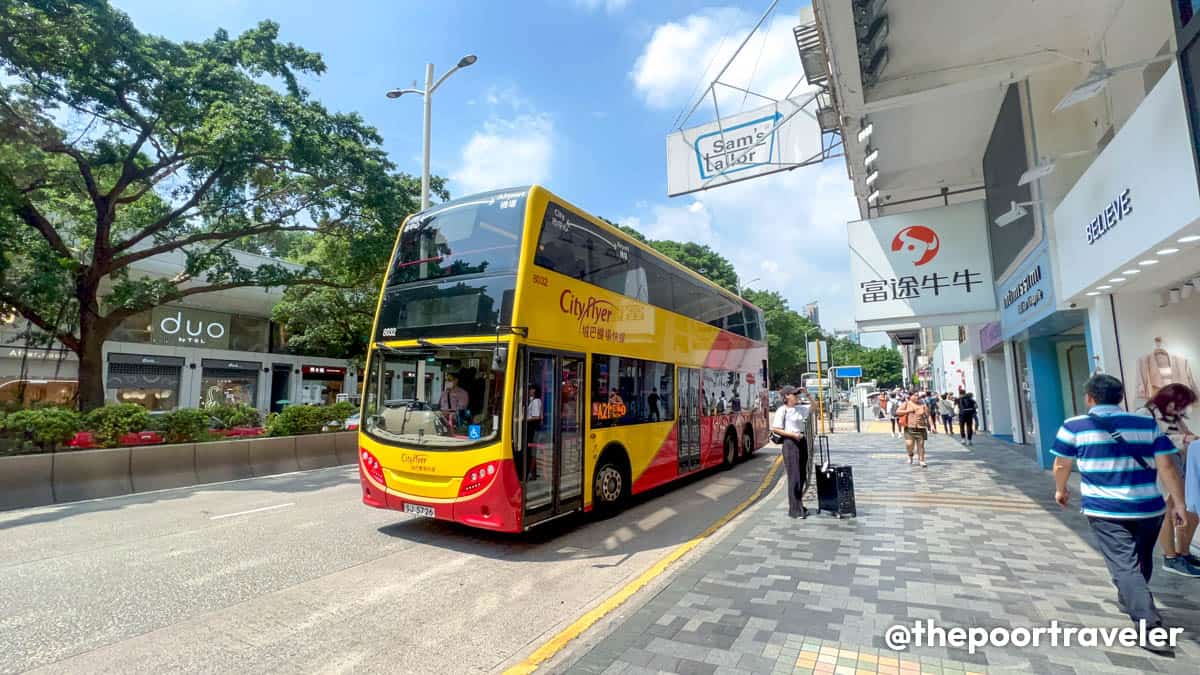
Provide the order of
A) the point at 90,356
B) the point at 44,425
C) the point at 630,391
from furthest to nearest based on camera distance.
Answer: the point at 90,356, the point at 44,425, the point at 630,391

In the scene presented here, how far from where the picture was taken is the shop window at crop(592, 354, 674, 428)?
723 centimetres

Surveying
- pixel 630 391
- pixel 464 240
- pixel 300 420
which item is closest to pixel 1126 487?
pixel 630 391

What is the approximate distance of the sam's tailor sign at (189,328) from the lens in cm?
2409

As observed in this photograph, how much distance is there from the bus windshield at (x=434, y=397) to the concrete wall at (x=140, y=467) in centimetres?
642

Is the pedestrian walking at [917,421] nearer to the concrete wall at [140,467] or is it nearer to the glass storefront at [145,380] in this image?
the concrete wall at [140,467]

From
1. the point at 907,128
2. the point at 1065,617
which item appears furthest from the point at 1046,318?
the point at 1065,617

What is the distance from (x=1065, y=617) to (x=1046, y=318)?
6.22 meters

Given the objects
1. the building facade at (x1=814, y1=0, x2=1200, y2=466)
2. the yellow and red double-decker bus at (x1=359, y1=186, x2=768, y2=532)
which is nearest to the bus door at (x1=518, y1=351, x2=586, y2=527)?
the yellow and red double-decker bus at (x1=359, y1=186, x2=768, y2=532)

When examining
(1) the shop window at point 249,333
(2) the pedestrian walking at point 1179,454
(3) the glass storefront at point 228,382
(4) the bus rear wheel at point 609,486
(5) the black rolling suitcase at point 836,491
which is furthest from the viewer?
(1) the shop window at point 249,333

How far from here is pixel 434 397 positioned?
6.24 meters

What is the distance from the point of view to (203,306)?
25922mm

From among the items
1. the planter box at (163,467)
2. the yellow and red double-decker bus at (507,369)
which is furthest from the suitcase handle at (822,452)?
the planter box at (163,467)

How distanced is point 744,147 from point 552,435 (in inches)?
280

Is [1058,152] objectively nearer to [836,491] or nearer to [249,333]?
[836,491]
